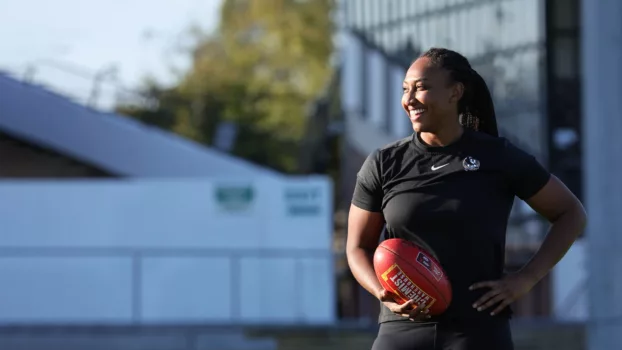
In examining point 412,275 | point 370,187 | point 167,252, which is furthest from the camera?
point 167,252

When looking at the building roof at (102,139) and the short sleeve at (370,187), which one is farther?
the building roof at (102,139)

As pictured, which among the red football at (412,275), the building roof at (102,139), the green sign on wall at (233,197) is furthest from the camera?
the building roof at (102,139)

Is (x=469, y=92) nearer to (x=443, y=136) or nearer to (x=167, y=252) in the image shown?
(x=443, y=136)

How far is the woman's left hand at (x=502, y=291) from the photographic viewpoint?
13.0 feet

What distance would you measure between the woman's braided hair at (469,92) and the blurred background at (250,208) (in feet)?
28.7

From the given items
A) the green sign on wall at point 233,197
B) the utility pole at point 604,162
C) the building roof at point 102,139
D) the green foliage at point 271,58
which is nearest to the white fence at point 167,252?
the green sign on wall at point 233,197

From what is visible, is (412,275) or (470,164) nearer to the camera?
(412,275)

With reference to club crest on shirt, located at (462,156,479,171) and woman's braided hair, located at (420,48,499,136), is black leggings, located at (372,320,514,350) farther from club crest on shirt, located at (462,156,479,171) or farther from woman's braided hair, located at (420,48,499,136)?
woman's braided hair, located at (420,48,499,136)

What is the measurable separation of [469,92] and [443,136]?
19cm

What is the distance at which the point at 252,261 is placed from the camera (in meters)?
17.0

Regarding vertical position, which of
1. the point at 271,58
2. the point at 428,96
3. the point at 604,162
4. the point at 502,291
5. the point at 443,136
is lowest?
the point at 502,291

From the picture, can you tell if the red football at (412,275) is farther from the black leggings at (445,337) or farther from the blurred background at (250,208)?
the blurred background at (250,208)

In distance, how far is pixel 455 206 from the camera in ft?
13.0

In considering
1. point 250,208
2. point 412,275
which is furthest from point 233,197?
point 412,275
